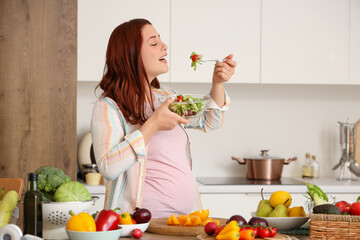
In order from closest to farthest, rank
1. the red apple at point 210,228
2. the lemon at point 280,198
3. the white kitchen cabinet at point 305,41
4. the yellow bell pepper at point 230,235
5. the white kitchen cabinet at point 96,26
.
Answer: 1. the yellow bell pepper at point 230,235
2. the red apple at point 210,228
3. the lemon at point 280,198
4. the white kitchen cabinet at point 96,26
5. the white kitchen cabinet at point 305,41

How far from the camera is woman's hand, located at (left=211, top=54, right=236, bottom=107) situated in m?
2.20

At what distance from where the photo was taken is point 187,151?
7.85 feet

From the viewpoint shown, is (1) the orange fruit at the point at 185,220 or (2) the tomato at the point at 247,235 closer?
(2) the tomato at the point at 247,235

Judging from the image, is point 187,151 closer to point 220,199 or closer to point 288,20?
point 220,199

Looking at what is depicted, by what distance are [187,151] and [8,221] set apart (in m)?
0.98

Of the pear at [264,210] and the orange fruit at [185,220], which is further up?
the pear at [264,210]

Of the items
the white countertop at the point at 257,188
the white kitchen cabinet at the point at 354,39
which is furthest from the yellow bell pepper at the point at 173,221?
the white kitchen cabinet at the point at 354,39

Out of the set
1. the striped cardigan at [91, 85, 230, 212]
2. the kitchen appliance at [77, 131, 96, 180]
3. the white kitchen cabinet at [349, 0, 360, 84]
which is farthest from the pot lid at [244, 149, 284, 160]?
the striped cardigan at [91, 85, 230, 212]

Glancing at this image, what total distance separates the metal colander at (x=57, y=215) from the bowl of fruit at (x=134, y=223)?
13 centimetres

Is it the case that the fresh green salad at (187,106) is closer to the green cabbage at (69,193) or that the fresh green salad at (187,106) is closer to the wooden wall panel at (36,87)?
the green cabbage at (69,193)

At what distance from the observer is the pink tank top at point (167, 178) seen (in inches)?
83.1

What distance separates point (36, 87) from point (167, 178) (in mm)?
1705

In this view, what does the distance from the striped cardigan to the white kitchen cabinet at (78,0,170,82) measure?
167 cm

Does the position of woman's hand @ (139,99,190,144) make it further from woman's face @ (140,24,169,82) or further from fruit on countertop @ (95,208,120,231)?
fruit on countertop @ (95,208,120,231)
